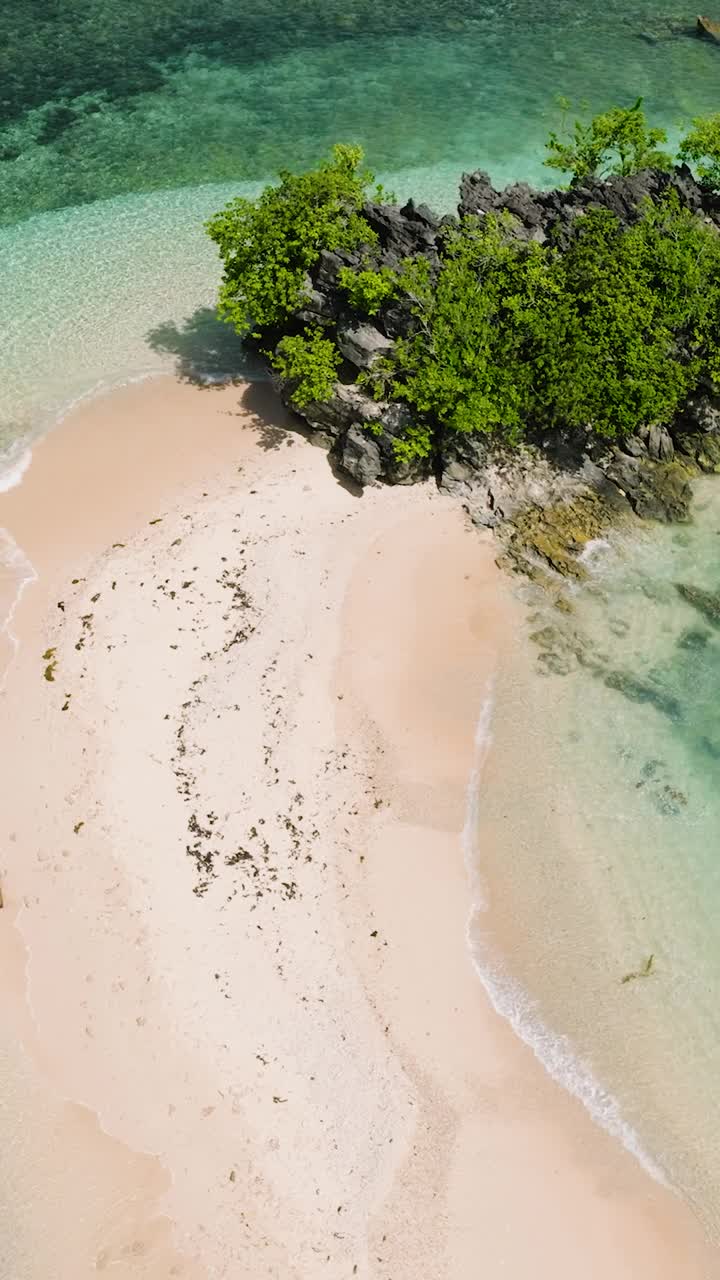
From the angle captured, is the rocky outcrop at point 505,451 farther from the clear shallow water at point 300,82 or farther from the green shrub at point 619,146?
the clear shallow water at point 300,82

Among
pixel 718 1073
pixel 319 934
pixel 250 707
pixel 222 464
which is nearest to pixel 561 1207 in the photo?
pixel 718 1073

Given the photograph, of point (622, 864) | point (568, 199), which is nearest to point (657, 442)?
point (568, 199)

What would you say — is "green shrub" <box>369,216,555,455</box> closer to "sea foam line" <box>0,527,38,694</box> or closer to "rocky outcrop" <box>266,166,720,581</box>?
"rocky outcrop" <box>266,166,720,581</box>

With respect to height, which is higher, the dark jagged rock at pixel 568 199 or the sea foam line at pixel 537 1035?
the dark jagged rock at pixel 568 199

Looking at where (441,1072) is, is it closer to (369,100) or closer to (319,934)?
(319,934)

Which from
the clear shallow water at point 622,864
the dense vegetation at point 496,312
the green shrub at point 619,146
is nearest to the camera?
Answer: the clear shallow water at point 622,864

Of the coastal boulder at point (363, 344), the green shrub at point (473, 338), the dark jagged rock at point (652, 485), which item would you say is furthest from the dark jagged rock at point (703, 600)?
the coastal boulder at point (363, 344)

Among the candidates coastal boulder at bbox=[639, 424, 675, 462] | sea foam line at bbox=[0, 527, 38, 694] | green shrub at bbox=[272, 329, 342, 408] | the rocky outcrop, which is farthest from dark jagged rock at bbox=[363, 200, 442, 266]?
sea foam line at bbox=[0, 527, 38, 694]
